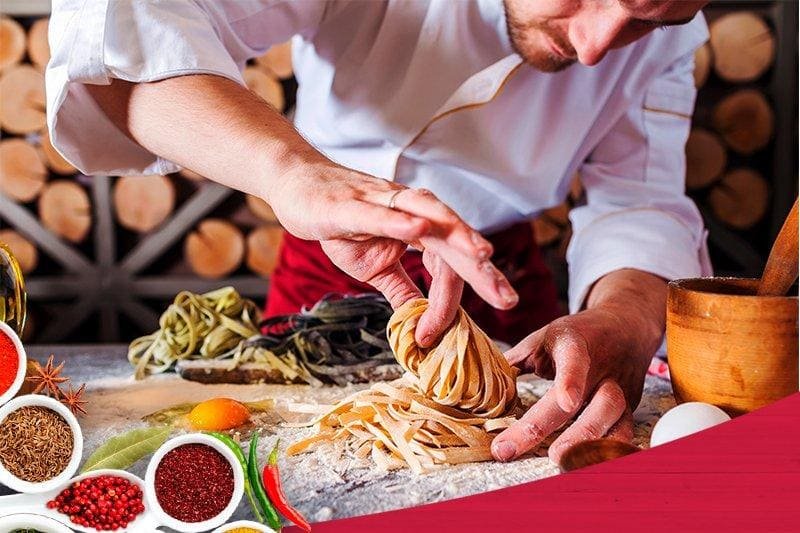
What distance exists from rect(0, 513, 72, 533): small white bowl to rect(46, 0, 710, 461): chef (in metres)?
0.29

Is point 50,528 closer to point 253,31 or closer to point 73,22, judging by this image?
point 73,22

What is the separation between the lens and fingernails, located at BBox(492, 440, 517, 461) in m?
0.70

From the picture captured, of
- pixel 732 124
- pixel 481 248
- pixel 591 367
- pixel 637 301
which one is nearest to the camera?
pixel 481 248

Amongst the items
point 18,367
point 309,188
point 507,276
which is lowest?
point 507,276

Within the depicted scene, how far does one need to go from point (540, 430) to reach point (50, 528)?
397 millimetres

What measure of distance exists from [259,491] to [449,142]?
1.68ft

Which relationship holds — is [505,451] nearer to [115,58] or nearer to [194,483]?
[194,483]

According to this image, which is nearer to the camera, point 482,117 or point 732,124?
point 482,117

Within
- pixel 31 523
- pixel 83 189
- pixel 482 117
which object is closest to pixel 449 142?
pixel 482 117

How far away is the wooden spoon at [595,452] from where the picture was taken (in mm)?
647

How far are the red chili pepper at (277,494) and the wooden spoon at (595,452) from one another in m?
0.21

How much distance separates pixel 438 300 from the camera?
68 centimetres

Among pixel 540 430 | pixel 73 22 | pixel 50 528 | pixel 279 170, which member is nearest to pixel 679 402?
pixel 540 430

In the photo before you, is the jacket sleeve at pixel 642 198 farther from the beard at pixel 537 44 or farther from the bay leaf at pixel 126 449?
the bay leaf at pixel 126 449
